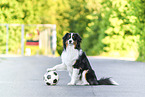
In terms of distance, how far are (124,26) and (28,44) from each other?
1003 centimetres

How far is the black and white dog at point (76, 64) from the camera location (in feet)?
32.5

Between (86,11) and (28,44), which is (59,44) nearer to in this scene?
(86,11)

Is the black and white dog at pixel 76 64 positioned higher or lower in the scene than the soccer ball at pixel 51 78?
higher

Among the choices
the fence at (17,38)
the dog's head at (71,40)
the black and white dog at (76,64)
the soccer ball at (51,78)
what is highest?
the dog's head at (71,40)

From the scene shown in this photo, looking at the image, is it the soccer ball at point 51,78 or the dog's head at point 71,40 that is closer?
the dog's head at point 71,40

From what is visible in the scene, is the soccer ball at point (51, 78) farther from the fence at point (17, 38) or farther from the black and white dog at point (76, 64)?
the fence at point (17, 38)

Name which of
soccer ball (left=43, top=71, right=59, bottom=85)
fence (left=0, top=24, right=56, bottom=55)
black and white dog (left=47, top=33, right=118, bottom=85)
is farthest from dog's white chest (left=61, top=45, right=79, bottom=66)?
fence (left=0, top=24, right=56, bottom=55)

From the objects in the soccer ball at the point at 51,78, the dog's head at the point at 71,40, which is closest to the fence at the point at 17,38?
the soccer ball at the point at 51,78

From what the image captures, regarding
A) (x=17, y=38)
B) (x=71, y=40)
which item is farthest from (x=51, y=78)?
(x=17, y=38)

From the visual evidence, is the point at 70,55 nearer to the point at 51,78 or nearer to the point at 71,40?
the point at 71,40

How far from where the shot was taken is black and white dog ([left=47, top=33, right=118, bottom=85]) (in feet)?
32.5

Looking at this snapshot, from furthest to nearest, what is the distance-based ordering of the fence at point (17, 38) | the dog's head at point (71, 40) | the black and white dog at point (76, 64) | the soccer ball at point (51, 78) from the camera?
the fence at point (17, 38), the soccer ball at point (51, 78), the dog's head at point (71, 40), the black and white dog at point (76, 64)

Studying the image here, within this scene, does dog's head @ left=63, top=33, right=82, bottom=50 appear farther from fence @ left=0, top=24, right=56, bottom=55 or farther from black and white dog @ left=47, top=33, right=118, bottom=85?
fence @ left=0, top=24, right=56, bottom=55

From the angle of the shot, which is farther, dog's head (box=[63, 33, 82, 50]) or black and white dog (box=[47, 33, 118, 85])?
dog's head (box=[63, 33, 82, 50])
